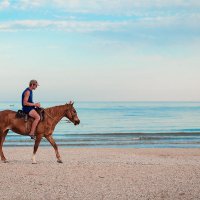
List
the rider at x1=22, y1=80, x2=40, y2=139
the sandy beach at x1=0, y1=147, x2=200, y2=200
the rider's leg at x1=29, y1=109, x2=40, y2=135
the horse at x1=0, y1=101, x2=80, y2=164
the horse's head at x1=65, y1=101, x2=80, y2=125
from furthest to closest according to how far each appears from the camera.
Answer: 1. the horse's head at x1=65, y1=101, x2=80, y2=125
2. the horse at x1=0, y1=101, x2=80, y2=164
3. the rider's leg at x1=29, y1=109, x2=40, y2=135
4. the rider at x1=22, y1=80, x2=40, y2=139
5. the sandy beach at x1=0, y1=147, x2=200, y2=200

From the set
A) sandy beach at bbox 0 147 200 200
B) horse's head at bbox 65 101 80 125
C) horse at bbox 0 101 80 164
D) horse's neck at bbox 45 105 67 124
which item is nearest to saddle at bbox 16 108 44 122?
horse at bbox 0 101 80 164

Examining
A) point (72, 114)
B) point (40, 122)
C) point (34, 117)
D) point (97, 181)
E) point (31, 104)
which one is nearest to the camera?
point (97, 181)

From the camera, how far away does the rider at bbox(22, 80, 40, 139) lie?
15.4m

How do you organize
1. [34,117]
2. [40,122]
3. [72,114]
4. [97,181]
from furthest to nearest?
1. [72,114]
2. [40,122]
3. [34,117]
4. [97,181]

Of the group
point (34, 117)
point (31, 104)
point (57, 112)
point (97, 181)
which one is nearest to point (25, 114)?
point (34, 117)

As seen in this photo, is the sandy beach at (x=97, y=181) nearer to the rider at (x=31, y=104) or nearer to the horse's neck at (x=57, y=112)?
the rider at (x=31, y=104)

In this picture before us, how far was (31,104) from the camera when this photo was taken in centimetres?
1543

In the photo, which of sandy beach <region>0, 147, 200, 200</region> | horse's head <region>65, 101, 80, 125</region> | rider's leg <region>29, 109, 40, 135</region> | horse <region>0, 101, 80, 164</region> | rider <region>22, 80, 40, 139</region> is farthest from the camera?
horse's head <region>65, 101, 80, 125</region>

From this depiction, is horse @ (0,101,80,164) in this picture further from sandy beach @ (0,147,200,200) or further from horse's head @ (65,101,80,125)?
sandy beach @ (0,147,200,200)

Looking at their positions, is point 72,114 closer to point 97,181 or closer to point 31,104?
point 31,104

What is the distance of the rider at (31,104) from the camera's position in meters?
15.4

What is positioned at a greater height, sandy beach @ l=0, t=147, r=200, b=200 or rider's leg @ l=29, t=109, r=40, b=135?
rider's leg @ l=29, t=109, r=40, b=135

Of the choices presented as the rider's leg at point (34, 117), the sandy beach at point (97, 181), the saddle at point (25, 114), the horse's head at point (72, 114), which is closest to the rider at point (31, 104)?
the rider's leg at point (34, 117)

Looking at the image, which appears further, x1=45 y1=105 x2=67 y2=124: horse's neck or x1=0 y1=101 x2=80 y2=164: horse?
x1=45 y1=105 x2=67 y2=124: horse's neck
